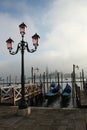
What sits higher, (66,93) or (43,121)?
(66,93)

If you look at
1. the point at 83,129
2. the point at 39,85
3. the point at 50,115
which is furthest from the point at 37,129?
the point at 39,85

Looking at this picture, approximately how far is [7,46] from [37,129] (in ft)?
15.8

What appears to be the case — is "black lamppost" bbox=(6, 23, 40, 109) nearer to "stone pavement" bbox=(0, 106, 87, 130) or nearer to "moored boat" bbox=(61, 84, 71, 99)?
"stone pavement" bbox=(0, 106, 87, 130)

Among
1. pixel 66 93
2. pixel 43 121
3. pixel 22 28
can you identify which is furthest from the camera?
pixel 66 93

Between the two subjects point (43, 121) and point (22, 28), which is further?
point (22, 28)

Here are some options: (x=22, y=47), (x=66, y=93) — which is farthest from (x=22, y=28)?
(x=66, y=93)

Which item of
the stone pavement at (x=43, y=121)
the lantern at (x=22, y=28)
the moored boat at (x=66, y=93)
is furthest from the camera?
the moored boat at (x=66, y=93)

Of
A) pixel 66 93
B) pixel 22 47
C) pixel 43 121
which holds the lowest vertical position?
pixel 43 121

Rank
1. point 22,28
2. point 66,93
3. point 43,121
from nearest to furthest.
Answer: point 43,121, point 22,28, point 66,93

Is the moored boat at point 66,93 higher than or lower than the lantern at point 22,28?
lower

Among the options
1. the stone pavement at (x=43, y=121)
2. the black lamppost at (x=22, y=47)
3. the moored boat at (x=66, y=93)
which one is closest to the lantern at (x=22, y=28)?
the black lamppost at (x=22, y=47)

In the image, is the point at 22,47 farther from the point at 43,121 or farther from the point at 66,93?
the point at 66,93

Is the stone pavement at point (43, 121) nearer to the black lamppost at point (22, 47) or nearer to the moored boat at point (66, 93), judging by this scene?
the black lamppost at point (22, 47)

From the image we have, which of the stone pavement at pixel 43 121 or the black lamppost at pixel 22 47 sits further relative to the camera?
the black lamppost at pixel 22 47
